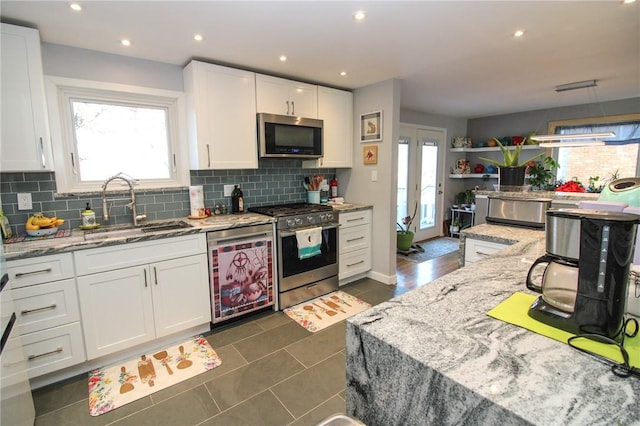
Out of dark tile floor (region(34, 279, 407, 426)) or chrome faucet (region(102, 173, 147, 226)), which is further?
chrome faucet (region(102, 173, 147, 226))

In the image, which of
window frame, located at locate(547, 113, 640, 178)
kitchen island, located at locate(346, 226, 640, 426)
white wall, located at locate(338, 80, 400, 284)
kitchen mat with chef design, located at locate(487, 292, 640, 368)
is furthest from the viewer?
Result: window frame, located at locate(547, 113, 640, 178)

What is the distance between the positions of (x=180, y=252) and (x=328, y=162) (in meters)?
1.90

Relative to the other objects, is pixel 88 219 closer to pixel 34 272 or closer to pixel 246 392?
pixel 34 272

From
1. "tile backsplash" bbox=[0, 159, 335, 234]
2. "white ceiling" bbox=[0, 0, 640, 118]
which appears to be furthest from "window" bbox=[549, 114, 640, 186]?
"tile backsplash" bbox=[0, 159, 335, 234]

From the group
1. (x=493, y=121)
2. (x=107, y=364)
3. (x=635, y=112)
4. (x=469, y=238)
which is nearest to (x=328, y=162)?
(x=469, y=238)

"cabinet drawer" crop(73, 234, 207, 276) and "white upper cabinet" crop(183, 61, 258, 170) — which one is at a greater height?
"white upper cabinet" crop(183, 61, 258, 170)

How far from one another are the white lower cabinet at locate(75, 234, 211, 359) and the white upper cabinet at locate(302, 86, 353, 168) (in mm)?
1767

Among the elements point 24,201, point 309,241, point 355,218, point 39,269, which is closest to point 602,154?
point 355,218

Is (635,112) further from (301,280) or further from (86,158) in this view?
(86,158)

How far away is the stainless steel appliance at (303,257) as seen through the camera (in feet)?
9.55

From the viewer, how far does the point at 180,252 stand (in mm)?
2363

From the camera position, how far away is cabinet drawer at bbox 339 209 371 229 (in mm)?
3392

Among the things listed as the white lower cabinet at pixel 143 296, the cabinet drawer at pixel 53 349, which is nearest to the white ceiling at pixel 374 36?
the white lower cabinet at pixel 143 296

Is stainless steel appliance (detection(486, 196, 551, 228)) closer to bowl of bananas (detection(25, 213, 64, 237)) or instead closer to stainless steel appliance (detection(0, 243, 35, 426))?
stainless steel appliance (detection(0, 243, 35, 426))
